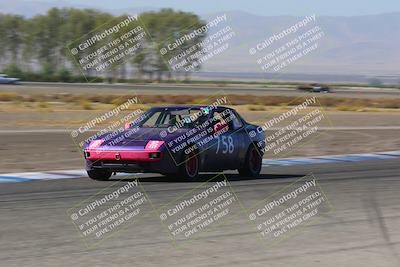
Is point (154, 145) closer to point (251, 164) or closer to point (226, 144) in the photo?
point (226, 144)

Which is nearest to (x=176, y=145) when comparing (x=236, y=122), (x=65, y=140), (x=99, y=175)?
(x=99, y=175)

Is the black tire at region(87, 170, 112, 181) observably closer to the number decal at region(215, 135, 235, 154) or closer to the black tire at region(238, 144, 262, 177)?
the number decal at region(215, 135, 235, 154)

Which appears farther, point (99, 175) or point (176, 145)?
point (99, 175)

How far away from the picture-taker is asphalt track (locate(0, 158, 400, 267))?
6.99 m

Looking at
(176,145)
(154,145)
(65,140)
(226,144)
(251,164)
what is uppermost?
(65,140)

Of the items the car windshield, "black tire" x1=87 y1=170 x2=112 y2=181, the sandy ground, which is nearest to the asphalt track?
"black tire" x1=87 y1=170 x2=112 y2=181

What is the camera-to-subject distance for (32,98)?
51.1 metres

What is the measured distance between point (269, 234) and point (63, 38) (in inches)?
4993

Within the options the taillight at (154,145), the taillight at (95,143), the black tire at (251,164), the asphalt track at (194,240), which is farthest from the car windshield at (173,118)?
the black tire at (251,164)

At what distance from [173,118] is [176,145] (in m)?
0.81

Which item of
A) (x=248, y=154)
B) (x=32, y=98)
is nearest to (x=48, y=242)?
(x=248, y=154)

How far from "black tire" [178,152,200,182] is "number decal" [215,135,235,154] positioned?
1.79ft

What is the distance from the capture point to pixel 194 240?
314 inches

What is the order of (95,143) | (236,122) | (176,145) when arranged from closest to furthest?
1. (176,145)
2. (95,143)
3. (236,122)
